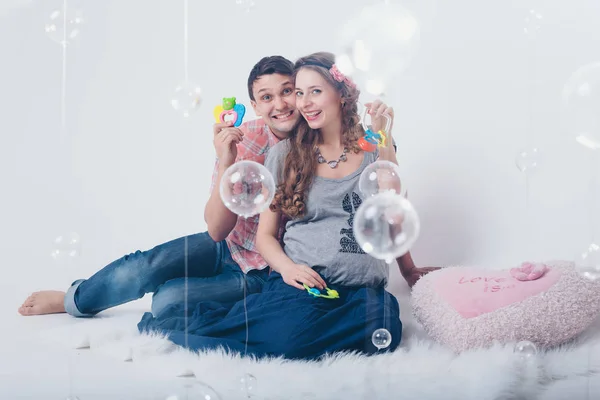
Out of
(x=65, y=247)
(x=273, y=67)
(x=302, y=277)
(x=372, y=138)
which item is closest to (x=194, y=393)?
(x=302, y=277)

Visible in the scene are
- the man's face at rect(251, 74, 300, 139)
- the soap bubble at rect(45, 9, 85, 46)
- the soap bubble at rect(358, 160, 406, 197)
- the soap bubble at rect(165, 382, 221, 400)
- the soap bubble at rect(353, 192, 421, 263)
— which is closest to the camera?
the soap bubble at rect(165, 382, 221, 400)

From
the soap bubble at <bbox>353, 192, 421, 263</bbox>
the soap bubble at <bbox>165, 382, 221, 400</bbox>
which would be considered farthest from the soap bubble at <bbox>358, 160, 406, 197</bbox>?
the soap bubble at <bbox>165, 382, 221, 400</bbox>

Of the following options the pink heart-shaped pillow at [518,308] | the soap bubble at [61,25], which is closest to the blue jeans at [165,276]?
the pink heart-shaped pillow at [518,308]

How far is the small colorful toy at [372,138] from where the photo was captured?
1.74 metres

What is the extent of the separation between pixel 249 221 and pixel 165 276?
0.27m

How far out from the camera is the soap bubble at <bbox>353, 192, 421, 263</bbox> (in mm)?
1497

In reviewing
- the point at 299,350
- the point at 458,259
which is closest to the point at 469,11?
the point at 458,259

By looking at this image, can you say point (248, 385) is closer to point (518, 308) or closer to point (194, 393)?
point (194, 393)

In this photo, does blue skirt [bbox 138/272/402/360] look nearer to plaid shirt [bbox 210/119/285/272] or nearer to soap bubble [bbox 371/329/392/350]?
soap bubble [bbox 371/329/392/350]

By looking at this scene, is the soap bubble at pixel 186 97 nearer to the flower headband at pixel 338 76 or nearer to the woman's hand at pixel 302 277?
the flower headband at pixel 338 76

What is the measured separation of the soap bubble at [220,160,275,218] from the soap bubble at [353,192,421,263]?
0.22 meters

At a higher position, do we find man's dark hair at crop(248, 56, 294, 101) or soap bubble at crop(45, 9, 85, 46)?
soap bubble at crop(45, 9, 85, 46)

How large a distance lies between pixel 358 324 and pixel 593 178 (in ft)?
3.03

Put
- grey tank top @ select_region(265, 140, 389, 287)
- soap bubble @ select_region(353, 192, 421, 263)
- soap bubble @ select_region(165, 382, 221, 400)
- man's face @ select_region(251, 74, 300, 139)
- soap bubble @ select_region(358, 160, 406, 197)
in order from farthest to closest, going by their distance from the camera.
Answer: man's face @ select_region(251, 74, 300, 139), grey tank top @ select_region(265, 140, 389, 287), soap bubble @ select_region(358, 160, 406, 197), soap bubble @ select_region(353, 192, 421, 263), soap bubble @ select_region(165, 382, 221, 400)
